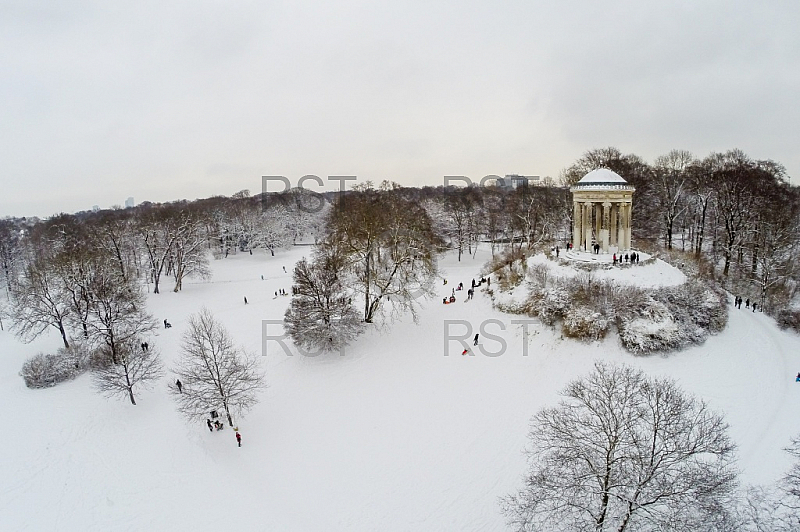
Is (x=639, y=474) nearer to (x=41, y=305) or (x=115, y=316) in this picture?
(x=115, y=316)

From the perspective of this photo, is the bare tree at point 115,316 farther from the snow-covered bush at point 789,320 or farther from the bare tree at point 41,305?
the snow-covered bush at point 789,320

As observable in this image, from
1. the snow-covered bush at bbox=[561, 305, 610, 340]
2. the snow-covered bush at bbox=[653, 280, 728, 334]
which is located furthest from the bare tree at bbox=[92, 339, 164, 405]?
the snow-covered bush at bbox=[653, 280, 728, 334]

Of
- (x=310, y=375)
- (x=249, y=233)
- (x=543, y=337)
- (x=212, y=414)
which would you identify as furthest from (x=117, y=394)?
(x=249, y=233)

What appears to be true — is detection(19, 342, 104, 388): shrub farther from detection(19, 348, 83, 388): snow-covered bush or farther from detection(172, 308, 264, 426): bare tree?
detection(172, 308, 264, 426): bare tree

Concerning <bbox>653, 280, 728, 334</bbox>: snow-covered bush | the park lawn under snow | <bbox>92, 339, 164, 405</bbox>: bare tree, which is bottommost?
the park lawn under snow

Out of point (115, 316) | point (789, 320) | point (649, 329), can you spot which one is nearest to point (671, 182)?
point (789, 320)

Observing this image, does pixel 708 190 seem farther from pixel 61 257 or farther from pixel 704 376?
pixel 61 257

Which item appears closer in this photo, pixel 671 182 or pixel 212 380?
pixel 212 380

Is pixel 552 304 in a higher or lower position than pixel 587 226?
lower
